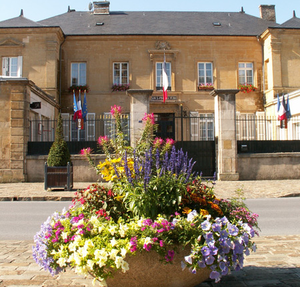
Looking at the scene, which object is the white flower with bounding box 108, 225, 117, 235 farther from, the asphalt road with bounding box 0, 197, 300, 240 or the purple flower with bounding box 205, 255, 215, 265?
the asphalt road with bounding box 0, 197, 300, 240

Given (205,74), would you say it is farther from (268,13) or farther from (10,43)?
(10,43)

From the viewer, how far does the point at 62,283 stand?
3.55 m

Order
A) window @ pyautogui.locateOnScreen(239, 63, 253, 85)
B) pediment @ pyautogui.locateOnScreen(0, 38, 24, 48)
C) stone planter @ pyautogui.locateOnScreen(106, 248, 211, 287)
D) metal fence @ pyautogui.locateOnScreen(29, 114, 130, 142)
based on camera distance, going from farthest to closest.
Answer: window @ pyautogui.locateOnScreen(239, 63, 253, 85) → pediment @ pyautogui.locateOnScreen(0, 38, 24, 48) → metal fence @ pyautogui.locateOnScreen(29, 114, 130, 142) → stone planter @ pyautogui.locateOnScreen(106, 248, 211, 287)

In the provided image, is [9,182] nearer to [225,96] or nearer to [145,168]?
[225,96]

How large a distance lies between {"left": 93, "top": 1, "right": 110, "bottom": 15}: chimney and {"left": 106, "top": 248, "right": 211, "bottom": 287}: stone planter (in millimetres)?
27338

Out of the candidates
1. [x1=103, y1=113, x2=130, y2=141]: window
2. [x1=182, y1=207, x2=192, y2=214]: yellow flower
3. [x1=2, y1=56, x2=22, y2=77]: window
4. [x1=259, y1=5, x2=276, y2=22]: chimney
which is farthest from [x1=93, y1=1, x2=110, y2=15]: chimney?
[x1=182, y1=207, x2=192, y2=214]: yellow flower

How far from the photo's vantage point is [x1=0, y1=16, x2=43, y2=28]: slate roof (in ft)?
77.9

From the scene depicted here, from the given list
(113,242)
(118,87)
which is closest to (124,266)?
(113,242)

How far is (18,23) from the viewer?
960 inches

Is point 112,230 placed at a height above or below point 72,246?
above

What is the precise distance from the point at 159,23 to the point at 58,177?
1735 cm

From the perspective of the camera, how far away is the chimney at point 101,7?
91.8 feet

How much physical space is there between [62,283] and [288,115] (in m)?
19.6

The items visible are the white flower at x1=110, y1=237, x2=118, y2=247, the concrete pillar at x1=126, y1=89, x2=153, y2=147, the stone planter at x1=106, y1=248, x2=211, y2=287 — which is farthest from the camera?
the concrete pillar at x1=126, y1=89, x2=153, y2=147
